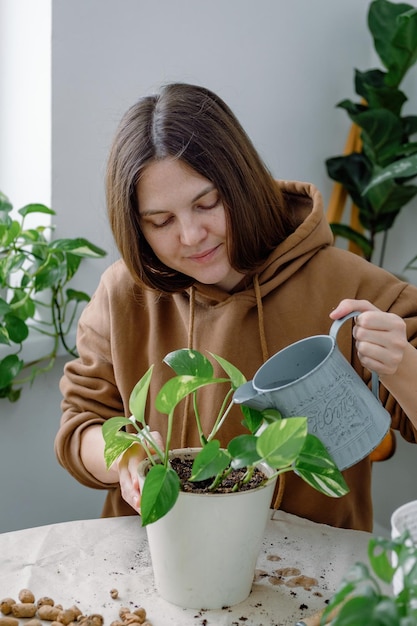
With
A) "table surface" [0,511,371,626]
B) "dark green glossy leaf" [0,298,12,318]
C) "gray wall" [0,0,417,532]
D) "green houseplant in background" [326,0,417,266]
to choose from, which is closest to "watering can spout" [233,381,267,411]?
"table surface" [0,511,371,626]

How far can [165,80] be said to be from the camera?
1.78 metres

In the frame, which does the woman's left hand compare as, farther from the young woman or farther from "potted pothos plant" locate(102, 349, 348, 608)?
"potted pothos plant" locate(102, 349, 348, 608)

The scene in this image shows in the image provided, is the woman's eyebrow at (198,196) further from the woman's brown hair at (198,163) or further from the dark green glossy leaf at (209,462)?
the dark green glossy leaf at (209,462)

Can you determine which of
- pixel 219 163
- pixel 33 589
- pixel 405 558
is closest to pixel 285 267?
pixel 219 163

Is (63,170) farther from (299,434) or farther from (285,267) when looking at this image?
(299,434)

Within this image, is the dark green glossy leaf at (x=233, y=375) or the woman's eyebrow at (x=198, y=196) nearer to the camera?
the dark green glossy leaf at (x=233, y=375)

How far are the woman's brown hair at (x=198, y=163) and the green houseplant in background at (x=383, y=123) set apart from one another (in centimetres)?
71

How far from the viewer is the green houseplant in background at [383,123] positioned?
1922mm

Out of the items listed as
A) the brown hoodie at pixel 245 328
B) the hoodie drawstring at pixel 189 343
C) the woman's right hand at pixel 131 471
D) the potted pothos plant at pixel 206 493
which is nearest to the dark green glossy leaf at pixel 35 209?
the brown hoodie at pixel 245 328

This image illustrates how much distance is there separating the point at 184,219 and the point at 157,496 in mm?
453

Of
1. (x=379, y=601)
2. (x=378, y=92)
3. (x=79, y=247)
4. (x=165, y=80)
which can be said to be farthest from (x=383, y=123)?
(x=379, y=601)

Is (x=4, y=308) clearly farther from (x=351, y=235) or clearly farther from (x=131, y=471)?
(x=351, y=235)

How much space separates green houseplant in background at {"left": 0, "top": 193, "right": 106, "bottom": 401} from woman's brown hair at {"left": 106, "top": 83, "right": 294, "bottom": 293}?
385 mm

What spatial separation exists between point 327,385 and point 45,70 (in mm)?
1040
